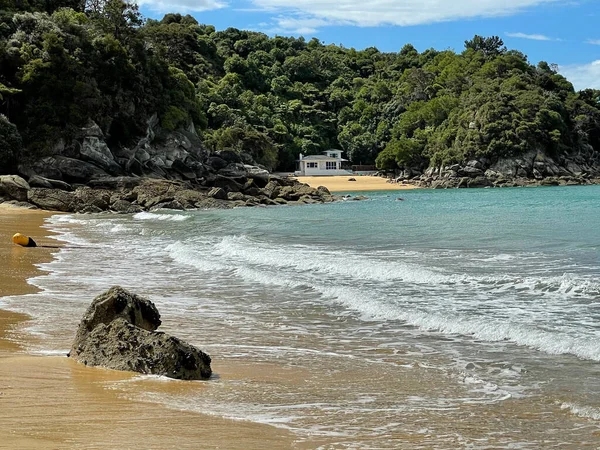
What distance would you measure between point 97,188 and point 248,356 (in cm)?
4272

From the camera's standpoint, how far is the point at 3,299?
35.7 feet

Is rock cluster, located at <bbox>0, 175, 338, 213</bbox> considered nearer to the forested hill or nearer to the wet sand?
the forested hill

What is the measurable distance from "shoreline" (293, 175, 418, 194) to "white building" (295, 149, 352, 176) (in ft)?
14.2

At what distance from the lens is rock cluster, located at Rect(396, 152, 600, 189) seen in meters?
84.1

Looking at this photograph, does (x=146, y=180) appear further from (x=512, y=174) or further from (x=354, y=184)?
(x=512, y=174)

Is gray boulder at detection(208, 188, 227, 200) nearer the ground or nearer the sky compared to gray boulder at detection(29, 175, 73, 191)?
A: nearer the ground

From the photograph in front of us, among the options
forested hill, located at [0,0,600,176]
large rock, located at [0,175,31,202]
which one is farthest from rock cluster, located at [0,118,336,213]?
forested hill, located at [0,0,600,176]

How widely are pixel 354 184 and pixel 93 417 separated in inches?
3294

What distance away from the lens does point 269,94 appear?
11462cm

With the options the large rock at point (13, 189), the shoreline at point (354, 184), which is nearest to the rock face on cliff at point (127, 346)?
the large rock at point (13, 189)

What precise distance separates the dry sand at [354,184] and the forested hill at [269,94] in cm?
485

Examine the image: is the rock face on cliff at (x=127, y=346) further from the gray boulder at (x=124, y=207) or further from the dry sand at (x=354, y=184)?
the dry sand at (x=354, y=184)

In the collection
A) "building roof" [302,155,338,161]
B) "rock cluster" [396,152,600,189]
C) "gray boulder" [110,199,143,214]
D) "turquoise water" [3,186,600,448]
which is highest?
"building roof" [302,155,338,161]

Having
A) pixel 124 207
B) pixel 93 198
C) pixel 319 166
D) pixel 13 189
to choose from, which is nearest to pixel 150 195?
pixel 124 207
